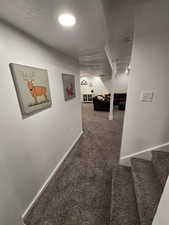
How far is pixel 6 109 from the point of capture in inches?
38.5

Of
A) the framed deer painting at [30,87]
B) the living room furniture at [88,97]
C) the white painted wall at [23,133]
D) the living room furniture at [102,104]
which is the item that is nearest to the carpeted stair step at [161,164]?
the white painted wall at [23,133]

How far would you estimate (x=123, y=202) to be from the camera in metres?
1.20

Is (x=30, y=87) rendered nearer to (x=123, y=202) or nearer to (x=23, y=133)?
(x=23, y=133)

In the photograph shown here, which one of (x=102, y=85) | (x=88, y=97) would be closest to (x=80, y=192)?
(x=88, y=97)

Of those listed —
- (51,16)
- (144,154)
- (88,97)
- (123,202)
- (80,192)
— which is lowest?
(80,192)

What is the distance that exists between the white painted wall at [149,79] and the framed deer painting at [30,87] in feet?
4.13

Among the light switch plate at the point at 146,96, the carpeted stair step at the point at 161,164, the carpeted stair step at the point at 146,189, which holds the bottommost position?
the carpeted stair step at the point at 146,189

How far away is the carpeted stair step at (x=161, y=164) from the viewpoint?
114 centimetres

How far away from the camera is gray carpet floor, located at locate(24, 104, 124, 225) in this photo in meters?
1.21

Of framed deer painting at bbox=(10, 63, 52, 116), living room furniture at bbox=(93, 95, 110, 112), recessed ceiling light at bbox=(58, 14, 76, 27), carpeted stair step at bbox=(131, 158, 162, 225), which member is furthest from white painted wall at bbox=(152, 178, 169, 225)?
living room furniture at bbox=(93, 95, 110, 112)

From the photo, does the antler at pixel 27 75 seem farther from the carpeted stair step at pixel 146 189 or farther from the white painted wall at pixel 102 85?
the white painted wall at pixel 102 85

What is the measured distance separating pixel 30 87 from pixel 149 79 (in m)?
1.55

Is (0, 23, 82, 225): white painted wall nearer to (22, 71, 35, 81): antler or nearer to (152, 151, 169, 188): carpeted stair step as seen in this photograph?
(22, 71, 35, 81): antler

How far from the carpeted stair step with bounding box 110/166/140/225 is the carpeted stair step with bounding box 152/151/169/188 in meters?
0.42
